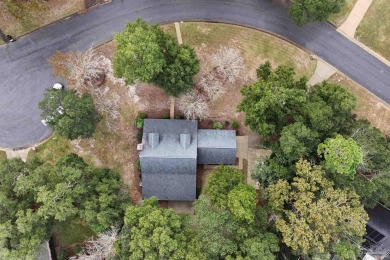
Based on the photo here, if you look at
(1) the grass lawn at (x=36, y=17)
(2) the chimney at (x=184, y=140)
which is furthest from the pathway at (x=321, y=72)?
(1) the grass lawn at (x=36, y=17)

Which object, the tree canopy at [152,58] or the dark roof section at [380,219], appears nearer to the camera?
the tree canopy at [152,58]

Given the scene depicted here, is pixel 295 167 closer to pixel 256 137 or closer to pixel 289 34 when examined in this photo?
pixel 256 137

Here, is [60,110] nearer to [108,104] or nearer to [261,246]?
[108,104]

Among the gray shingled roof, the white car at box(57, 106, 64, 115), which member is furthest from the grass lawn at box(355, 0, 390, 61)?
the white car at box(57, 106, 64, 115)

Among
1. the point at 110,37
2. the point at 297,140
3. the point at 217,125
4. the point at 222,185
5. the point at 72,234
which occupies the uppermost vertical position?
the point at 110,37

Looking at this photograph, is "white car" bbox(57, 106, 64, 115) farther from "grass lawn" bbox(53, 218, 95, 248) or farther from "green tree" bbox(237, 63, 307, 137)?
"green tree" bbox(237, 63, 307, 137)

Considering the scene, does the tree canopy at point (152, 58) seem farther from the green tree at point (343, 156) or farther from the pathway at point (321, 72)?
the green tree at point (343, 156)

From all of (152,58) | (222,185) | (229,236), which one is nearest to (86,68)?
(152,58)
